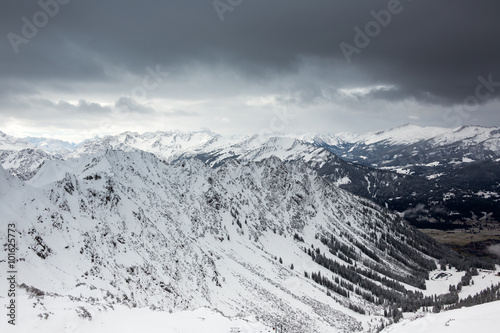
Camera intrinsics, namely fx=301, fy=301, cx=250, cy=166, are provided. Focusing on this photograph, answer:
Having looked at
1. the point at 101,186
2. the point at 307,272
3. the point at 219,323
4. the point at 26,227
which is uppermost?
the point at 101,186

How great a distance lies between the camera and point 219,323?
40969 millimetres

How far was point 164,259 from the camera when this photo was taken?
284 ft

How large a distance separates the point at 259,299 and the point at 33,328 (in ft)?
247

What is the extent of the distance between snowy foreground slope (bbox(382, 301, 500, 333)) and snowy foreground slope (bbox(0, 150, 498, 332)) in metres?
21.3

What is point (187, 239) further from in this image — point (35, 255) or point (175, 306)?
point (35, 255)

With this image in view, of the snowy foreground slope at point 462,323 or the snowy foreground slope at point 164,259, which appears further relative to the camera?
the snowy foreground slope at point 164,259

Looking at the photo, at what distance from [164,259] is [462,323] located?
7248 cm

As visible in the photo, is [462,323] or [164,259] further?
[164,259]

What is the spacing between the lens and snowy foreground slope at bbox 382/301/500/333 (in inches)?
1225

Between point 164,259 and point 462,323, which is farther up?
point 164,259

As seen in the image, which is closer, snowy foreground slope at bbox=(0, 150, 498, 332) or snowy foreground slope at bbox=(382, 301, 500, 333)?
snowy foreground slope at bbox=(382, 301, 500, 333)

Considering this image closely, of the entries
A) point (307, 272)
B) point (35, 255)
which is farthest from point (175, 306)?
point (307, 272)

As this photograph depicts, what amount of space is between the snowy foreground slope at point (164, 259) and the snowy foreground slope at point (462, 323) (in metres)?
21.3

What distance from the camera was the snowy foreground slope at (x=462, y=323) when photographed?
31125 millimetres
